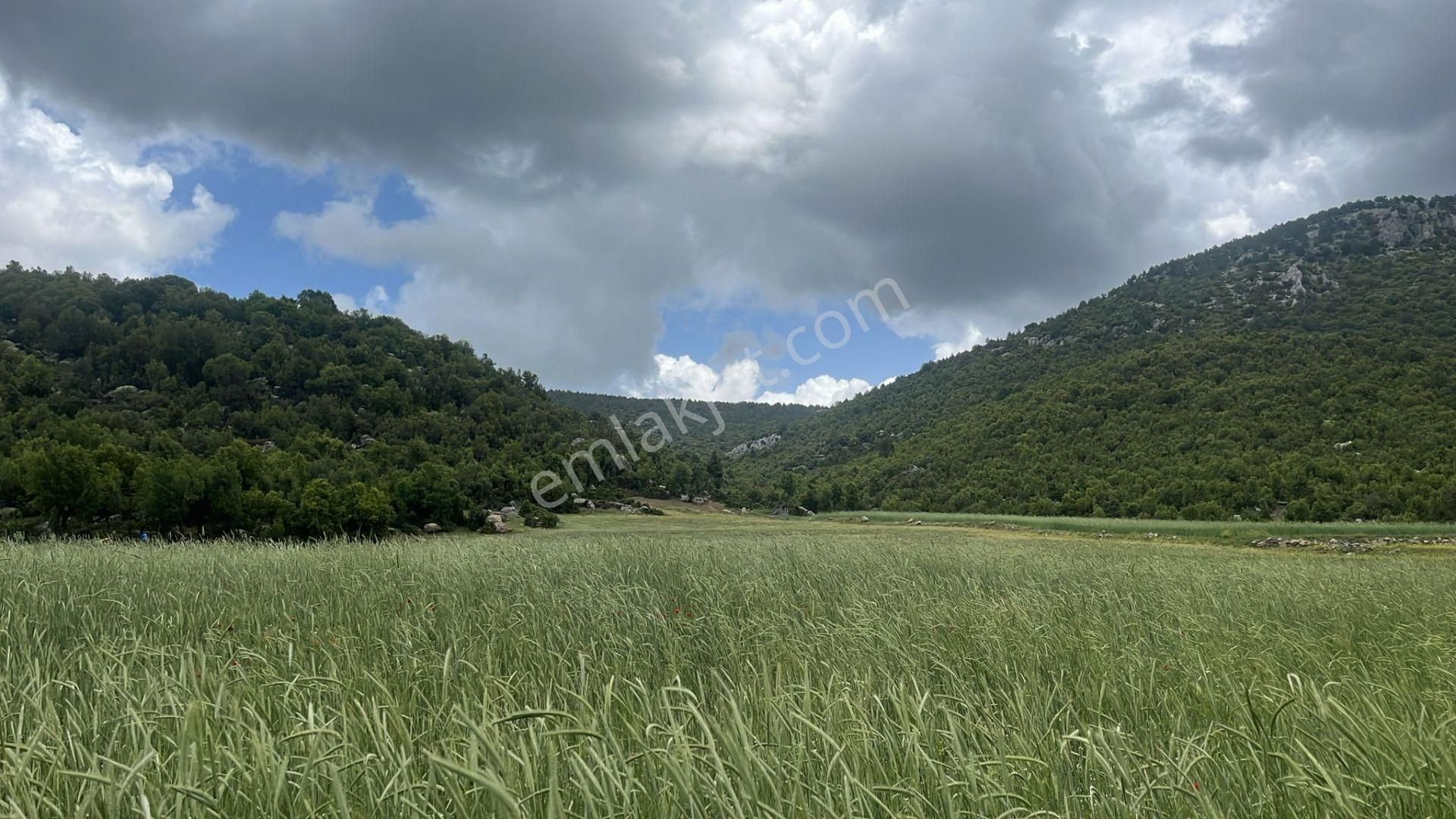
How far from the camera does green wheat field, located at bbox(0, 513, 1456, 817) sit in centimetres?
164

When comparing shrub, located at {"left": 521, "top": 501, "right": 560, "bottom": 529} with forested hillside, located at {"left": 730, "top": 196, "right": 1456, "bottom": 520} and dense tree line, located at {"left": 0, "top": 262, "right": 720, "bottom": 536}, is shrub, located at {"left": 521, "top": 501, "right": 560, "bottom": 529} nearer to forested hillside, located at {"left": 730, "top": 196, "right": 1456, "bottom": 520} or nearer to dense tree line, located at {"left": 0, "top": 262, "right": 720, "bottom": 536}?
dense tree line, located at {"left": 0, "top": 262, "right": 720, "bottom": 536}

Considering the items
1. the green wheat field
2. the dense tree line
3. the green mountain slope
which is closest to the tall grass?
the green wheat field

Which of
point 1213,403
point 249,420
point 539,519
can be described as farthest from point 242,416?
point 1213,403

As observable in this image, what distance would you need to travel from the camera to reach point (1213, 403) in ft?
186

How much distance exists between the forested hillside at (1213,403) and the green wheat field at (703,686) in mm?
44244

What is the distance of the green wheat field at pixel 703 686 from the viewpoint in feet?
5.38

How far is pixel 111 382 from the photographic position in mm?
54125

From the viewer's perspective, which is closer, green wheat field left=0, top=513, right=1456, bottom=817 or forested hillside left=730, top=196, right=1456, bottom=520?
green wheat field left=0, top=513, right=1456, bottom=817

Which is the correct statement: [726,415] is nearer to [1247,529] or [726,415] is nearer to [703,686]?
[1247,529]

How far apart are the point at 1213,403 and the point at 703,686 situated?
67501 millimetres

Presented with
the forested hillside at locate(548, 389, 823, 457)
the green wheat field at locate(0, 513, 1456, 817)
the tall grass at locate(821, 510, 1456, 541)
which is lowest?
the tall grass at locate(821, 510, 1456, 541)

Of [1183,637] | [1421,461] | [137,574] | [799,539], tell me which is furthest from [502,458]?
[1421,461]

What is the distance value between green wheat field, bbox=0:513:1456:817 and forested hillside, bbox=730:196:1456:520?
44244 millimetres

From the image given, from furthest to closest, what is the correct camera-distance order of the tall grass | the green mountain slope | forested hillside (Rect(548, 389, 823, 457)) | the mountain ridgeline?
forested hillside (Rect(548, 389, 823, 457)) < the mountain ridgeline < the tall grass < the green mountain slope
